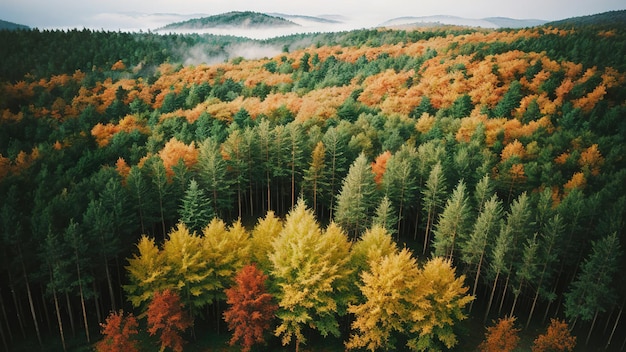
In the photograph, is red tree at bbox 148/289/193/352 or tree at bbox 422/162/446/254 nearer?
red tree at bbox 148/289/193/352

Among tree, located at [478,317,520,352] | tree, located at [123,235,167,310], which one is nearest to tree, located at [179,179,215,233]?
tree, located at [123,235,167,310]

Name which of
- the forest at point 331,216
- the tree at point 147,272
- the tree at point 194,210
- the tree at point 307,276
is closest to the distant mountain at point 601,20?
the forest at point 331,216

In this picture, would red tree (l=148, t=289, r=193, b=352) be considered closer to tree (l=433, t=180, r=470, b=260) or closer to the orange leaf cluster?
the orange leaf cluster

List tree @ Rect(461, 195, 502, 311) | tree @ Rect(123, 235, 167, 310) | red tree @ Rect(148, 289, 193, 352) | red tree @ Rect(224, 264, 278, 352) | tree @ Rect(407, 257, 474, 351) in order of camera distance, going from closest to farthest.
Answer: red tree @ Rect(148, 289, 193, 352), red tree @ Rect(224, 264, 278, 352), tree @ Rect(407, 257, 474, 351), tree @ Rect(123, 235, 167, 310), tree @ Rect(461, 195, 502, 311)

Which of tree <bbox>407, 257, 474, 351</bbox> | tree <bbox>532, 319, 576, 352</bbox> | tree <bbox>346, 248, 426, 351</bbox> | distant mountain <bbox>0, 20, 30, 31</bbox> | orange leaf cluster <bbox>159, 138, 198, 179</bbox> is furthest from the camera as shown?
distant mountain <bbox>0, 20, 30, 31</bbox>

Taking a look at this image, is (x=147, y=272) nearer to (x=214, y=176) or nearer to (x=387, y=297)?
(x=214, y=176)

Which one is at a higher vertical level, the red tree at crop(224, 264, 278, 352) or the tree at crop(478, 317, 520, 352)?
the red tree at crop(224, 264, 278, 352)

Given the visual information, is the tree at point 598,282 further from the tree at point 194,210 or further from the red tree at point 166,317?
the tree at point 194,210
